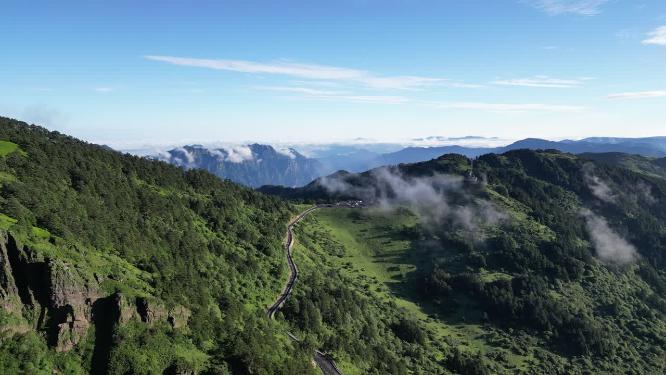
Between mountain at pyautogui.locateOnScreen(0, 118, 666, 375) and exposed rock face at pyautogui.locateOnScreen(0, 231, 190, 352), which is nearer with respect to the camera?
exposed rock face at pyautogui.locateOnScreen(0, 231, 190, 352)

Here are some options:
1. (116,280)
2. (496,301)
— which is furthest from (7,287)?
(496,301)

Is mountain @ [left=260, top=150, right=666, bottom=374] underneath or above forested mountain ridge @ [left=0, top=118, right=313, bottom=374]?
underneath

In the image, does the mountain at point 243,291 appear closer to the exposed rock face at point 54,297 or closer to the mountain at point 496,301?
the exposed rock face at point 54,297

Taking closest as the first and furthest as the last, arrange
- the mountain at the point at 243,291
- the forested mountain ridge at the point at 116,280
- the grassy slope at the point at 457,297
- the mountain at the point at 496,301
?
1. the forested mountain ridge at the point at 116,280
2. the mountain at the point at 243,291
3. the mountain at the point at 496,301
4. the grassy slope at the point at 457,297

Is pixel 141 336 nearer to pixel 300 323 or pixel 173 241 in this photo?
pixel 173 241

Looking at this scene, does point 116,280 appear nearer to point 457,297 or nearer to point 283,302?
point 283,302

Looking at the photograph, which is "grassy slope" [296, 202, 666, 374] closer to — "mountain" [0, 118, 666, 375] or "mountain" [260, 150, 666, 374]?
"mountain" [260, 150, 666, 374]

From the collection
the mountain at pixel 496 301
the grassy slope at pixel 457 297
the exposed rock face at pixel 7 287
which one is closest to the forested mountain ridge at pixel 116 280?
the exposed rock face at pixel 7 287

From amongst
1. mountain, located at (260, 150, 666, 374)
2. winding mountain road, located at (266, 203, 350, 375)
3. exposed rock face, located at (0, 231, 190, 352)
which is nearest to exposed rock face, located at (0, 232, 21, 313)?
exposed rock face, located at (0, 231, 190, 352)

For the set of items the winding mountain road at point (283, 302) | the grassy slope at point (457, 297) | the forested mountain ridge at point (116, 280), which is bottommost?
the grassy slope at point (457, 297)
